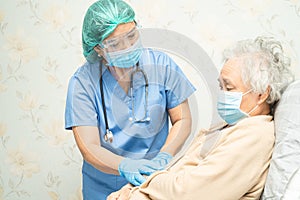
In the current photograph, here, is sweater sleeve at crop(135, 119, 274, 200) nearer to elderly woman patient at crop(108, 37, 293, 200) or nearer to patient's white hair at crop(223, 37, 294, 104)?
elderly woman patient at crop(108, 37, 293, 200)

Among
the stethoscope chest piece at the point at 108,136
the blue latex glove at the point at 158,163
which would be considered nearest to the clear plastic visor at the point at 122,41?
the stethoscope chest piece at the point at 108,136

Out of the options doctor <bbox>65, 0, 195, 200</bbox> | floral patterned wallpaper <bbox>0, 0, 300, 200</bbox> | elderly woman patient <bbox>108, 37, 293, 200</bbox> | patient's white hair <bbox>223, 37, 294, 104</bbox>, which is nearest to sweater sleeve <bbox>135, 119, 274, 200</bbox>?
elderly woman patient <bbox>108, 37, 293, 200</bbox>

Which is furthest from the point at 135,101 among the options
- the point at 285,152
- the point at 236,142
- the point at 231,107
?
the point at 285,152

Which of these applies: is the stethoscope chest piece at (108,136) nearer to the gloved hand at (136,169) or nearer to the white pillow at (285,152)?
the gloved hand at (136,169)

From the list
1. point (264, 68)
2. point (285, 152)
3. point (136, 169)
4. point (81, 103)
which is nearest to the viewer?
point (285, 152)

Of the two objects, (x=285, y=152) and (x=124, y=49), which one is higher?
(x=124, y=49)

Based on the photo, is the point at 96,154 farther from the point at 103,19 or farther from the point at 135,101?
the point at 103,19

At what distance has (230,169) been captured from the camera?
1140 mm

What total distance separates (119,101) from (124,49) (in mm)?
220

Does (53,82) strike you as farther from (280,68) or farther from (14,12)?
(280,68)

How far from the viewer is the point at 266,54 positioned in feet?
4.24

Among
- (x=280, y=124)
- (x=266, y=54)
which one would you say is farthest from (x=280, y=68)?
(x=280, y=124)

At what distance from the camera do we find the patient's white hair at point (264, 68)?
126 cm

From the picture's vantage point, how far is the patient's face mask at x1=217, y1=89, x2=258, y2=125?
4.21 ft
